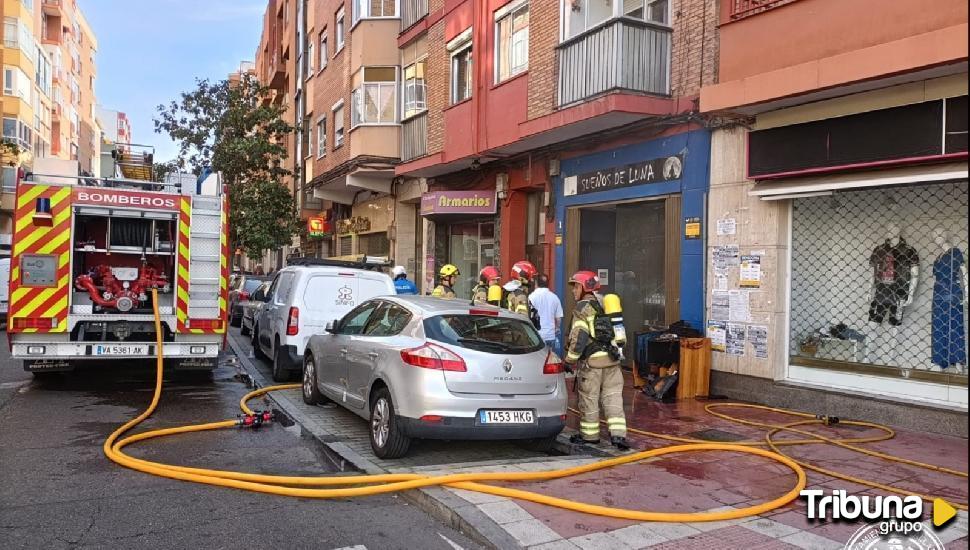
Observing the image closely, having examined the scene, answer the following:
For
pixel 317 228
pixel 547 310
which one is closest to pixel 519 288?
pixel 547 310

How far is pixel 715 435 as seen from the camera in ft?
24.1

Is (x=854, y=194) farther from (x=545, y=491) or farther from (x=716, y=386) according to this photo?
(x=545, y=491)

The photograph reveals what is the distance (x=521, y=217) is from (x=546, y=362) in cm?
864

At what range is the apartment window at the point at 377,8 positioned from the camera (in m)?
19.7

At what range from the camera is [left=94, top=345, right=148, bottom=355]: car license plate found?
8.84 meters

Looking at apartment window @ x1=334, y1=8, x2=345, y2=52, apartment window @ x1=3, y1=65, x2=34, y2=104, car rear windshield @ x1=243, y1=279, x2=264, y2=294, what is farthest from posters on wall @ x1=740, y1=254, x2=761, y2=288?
apartment window @ x1=3, y1=65, x2=34, y2=104

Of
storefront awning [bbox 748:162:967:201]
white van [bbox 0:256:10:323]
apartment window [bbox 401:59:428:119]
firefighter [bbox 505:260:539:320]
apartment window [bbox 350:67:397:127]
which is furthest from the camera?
apartment window [bbox 350:67:397:127]

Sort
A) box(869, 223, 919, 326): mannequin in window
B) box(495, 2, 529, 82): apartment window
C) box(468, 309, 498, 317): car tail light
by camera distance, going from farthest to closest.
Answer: box(495, 2, 529, 82): apartment window
box(869, 223, 919, 326): mannequin in window
box(468, 309, 498, 317): car tail light

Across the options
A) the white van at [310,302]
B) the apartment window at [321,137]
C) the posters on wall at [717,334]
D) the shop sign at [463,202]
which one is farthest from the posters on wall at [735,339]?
the apartment window at [321,137]

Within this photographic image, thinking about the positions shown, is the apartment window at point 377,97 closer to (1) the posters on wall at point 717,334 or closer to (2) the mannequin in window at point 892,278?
(1) the posters on wall at point 717,334

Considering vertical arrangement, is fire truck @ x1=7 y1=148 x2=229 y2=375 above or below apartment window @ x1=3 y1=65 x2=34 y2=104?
below

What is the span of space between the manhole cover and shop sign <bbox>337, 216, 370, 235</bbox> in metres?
16.0

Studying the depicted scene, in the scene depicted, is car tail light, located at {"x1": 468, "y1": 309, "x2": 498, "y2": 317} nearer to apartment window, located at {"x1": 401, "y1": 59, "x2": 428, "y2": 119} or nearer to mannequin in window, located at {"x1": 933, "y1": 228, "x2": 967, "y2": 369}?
mannequin in window, located at {"x1": 933, "y1": 228, "x2": 967, "y2": 369}

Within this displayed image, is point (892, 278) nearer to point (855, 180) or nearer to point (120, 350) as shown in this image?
point (855, 180)
